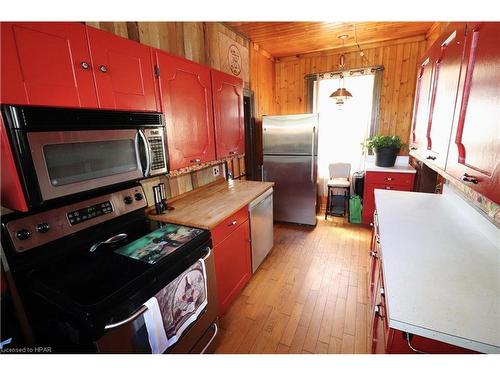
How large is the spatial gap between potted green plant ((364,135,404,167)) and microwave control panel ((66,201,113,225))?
332cm

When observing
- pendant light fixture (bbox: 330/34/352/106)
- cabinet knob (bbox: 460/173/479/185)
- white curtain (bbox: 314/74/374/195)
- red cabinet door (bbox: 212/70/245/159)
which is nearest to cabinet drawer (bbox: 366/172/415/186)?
white curtain (bbox: 314/74/374/195)

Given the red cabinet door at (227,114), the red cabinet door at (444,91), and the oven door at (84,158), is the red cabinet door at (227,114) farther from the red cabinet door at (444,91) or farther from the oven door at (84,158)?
the red cabinet door at (444,91)

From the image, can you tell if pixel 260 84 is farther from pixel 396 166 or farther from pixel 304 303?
pixel 304 303

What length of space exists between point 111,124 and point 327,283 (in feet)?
7.35

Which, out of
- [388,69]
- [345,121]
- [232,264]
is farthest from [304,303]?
[388,69]

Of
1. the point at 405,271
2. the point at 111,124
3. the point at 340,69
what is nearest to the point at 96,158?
the point at 111,124

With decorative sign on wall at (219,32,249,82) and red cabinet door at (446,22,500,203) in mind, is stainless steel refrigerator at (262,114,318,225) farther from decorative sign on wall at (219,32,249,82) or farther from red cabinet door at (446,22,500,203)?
red cabinet door at (446,22,500,203)

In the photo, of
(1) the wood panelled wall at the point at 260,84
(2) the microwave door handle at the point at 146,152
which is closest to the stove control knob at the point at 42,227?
(2) the microwave door handle at the point at 146,152

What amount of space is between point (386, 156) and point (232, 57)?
2.45m

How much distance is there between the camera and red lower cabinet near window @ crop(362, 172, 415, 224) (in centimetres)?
309

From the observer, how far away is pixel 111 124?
113 cm

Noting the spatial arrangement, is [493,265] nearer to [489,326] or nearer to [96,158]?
[489,326]

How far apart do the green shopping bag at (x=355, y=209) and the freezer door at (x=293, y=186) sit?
612 mm

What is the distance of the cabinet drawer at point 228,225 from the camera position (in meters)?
1.66
